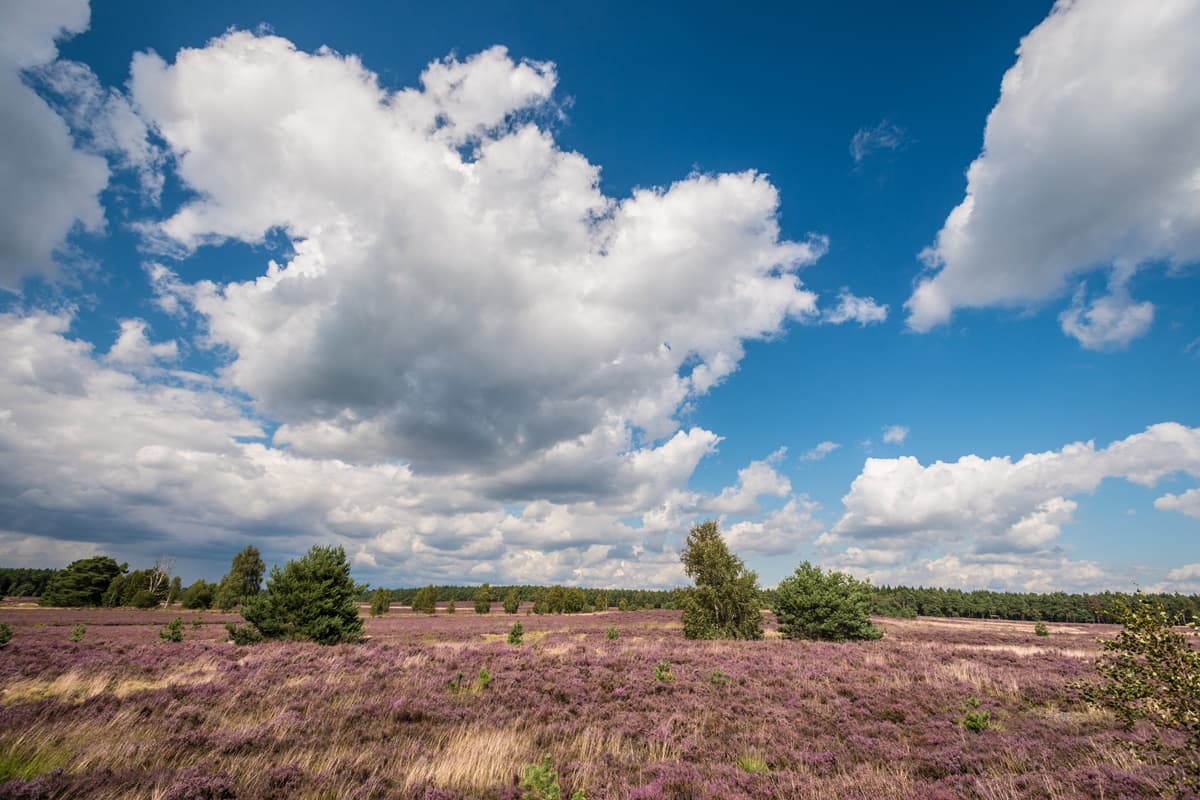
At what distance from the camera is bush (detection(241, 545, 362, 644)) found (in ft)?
74.4

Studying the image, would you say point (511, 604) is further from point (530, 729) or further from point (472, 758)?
point (472, 758)

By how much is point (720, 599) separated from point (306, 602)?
22.6 m

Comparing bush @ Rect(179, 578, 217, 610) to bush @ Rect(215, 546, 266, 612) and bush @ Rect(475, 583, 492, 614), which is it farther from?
bush @ Rect(475, 583, 492, 614)

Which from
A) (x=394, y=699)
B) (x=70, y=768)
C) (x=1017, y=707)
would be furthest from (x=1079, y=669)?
(x=70, y=768)

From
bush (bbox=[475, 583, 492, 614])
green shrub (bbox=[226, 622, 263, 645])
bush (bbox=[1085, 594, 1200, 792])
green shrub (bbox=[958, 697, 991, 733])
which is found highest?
bush (bbox=[1085, 594, 1200, 792])

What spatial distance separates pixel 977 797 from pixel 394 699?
39.9 feet

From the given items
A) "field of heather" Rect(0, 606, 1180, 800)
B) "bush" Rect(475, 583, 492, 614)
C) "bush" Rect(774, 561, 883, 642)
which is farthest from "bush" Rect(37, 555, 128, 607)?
"bush" Rect(774, 561, 883, 642)

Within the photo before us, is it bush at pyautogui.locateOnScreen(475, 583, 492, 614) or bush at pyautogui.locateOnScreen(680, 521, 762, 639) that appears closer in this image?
bush at pyautogui.locateOnScreen(680, 521, 762, 639)

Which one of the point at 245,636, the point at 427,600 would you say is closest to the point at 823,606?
the point at 245,636

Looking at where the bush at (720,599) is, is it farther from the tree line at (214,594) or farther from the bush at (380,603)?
the bush at (380,603)

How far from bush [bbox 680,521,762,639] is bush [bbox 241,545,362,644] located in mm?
19489

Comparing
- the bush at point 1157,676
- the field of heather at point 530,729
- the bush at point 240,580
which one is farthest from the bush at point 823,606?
the bush at point 240,580

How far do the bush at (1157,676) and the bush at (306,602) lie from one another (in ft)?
85.9

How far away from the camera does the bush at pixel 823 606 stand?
28969mm
